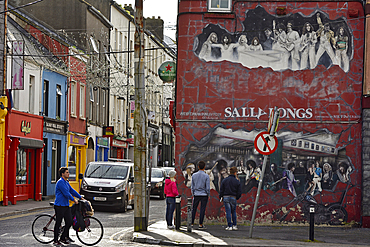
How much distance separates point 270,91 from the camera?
18.4 metres

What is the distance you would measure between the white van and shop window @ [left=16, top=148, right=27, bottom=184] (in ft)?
14.6

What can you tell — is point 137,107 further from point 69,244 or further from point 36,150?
point 36,150

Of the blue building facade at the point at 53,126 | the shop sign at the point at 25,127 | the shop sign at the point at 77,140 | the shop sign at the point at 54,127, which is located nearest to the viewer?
the shop sign at the point at 25,127

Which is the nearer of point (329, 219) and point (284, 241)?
point (284, 241)

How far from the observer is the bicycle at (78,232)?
44.5ft

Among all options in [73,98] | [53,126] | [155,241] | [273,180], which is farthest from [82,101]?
[155,241]

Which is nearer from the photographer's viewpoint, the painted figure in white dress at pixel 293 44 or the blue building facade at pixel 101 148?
the painted figure in white dress at pixel 293 44

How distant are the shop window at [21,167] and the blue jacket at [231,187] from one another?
13693 mm

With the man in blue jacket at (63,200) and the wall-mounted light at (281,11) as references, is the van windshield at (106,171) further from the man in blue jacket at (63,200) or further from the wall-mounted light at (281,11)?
the man in blue jacket at (63,200)

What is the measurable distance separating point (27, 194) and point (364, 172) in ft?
52.7

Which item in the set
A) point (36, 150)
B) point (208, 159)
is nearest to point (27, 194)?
point (36, 150)

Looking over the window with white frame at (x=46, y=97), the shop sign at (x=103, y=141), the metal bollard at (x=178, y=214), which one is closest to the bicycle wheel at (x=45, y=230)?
the metal bollard at (x=178, y=214)

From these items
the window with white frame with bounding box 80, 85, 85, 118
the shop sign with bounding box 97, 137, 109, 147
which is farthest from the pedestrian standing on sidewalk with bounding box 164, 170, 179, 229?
the shop sign with bounding box 97, 137, 109, 147

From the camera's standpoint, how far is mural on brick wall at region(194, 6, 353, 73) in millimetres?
18312
